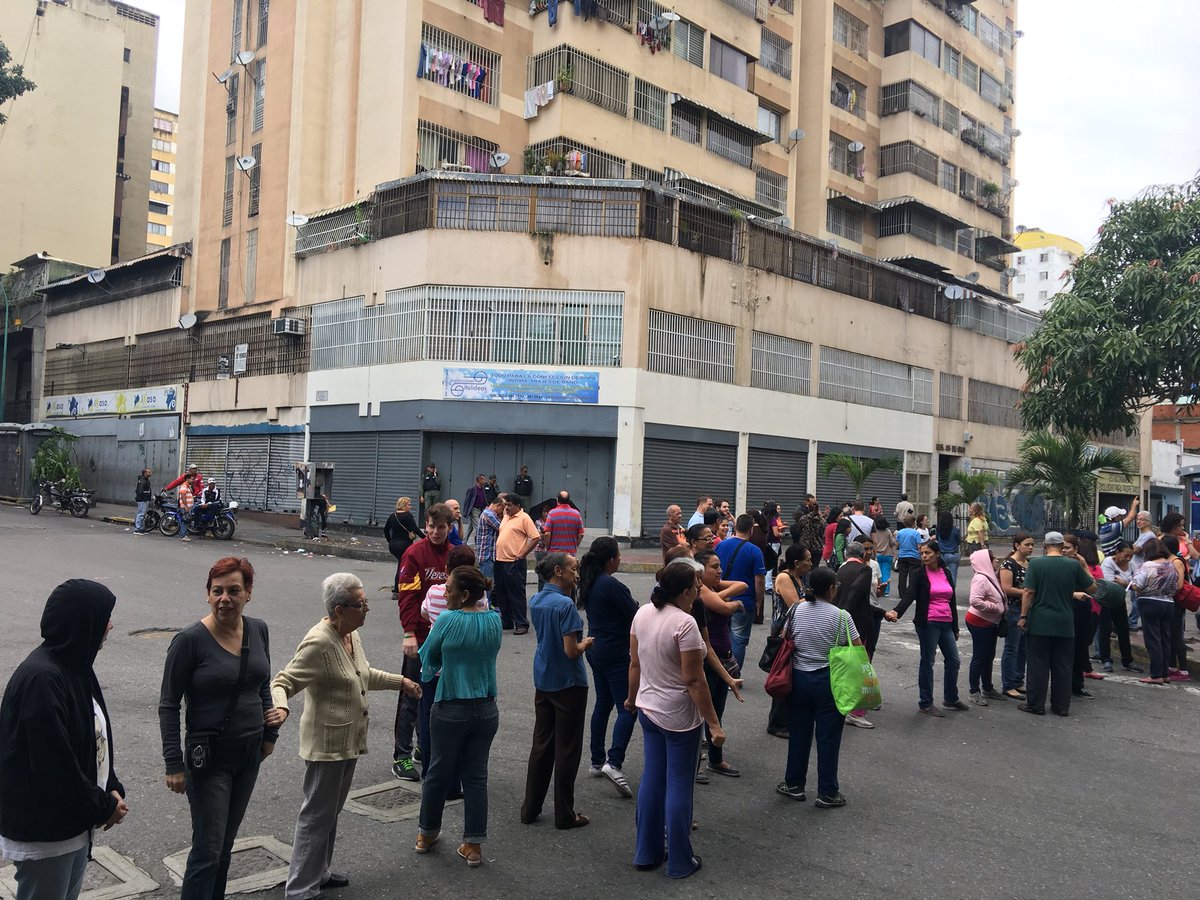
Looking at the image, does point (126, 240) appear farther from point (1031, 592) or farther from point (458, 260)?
point (1031, 592)

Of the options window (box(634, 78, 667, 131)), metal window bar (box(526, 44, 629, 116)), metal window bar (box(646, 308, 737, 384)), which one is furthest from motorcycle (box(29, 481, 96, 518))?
window (box(634, 78, 667, 131))

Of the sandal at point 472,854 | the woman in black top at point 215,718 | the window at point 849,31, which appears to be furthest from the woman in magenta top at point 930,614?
the window at point 849,31

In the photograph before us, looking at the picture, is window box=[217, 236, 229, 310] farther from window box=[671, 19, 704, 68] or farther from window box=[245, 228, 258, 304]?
window box=[671, 19, 704, 68]

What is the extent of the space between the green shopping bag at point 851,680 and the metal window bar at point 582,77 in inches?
965

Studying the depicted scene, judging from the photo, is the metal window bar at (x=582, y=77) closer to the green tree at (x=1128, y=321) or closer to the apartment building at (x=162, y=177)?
the green tree at (x=1128, y=321)

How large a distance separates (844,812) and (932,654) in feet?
11.4

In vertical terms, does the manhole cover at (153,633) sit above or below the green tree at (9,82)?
below

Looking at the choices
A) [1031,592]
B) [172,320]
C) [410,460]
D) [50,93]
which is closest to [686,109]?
[410,460]

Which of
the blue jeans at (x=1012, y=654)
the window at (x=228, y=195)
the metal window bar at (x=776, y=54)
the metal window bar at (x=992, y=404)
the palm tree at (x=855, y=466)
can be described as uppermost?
the metal window bar at (x=776, y=54)

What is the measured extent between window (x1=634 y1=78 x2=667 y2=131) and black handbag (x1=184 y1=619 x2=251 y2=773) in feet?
91.3

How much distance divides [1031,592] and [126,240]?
197ft

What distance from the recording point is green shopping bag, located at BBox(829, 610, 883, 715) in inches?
236

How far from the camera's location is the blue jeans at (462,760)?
16.3ft

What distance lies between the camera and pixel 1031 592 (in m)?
9.27
